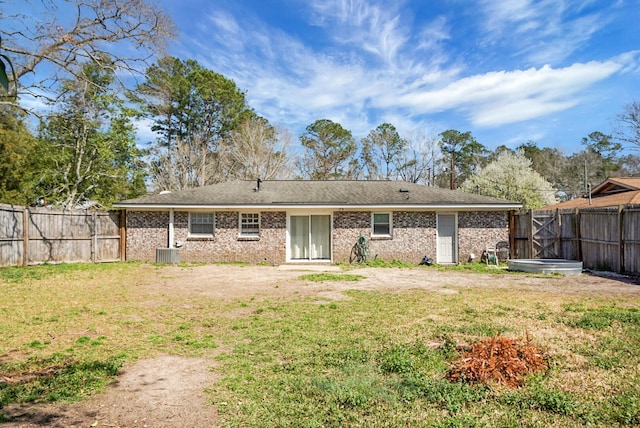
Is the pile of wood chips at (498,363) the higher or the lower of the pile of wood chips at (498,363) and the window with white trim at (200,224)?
the lower

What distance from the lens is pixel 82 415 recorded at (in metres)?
3.22

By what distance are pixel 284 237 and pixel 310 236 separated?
115 centimetres

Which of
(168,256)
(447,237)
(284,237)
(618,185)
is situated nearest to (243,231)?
(284,237)

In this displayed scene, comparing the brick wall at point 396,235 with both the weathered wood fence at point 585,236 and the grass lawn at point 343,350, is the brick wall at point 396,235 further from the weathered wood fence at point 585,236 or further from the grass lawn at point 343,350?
the grass lawn at point 343,350

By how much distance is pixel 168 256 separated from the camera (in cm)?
1520

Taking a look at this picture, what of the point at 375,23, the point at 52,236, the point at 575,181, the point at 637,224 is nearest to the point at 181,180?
the point at 52,236

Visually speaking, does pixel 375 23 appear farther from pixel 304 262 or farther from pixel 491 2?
pixel 304 262

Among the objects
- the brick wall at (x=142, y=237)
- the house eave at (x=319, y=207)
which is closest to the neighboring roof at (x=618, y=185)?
the house eave at (x=319, y=207)

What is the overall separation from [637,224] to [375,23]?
34.0ft

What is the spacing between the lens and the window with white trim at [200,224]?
1588cm

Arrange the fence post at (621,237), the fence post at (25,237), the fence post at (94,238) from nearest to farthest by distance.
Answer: the fence post at (621,237)
the fence post at (25,237)
the fence post at (94,238)

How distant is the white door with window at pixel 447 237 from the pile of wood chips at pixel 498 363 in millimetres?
11734

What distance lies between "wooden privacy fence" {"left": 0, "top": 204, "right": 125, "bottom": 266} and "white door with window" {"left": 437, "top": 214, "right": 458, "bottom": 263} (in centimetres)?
1330

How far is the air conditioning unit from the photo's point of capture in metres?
15.1
